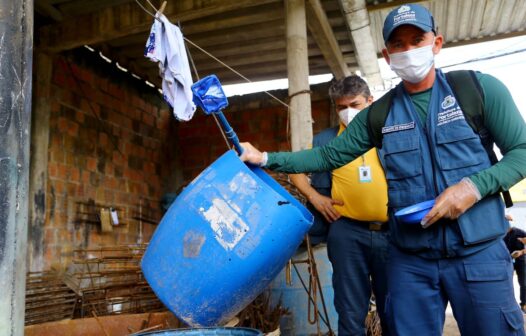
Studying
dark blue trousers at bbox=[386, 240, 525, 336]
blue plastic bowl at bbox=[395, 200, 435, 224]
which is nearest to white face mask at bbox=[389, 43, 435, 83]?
blue plastic bowl at bbox=[395, 200, 435, 224]

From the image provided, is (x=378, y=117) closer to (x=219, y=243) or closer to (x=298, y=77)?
(x=219, y=243)

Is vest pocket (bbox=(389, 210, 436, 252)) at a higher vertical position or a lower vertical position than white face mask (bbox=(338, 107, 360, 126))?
lower

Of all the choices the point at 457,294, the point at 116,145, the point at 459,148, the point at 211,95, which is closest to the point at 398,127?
the point at 459,148

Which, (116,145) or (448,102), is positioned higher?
(116,145)

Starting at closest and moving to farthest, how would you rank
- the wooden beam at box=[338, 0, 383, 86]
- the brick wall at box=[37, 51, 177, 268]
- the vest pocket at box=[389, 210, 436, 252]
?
1. the vest pocket at box=[389, 210, 436, 252]
2. the wooden beam at box=[338, 0, 383, 86]
3. the brick wall at box=[37, 51, 177, 268]

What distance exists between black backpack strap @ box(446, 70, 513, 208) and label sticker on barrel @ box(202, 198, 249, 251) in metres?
0.88

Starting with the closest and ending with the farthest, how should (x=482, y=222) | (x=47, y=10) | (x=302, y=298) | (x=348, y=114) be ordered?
(x=482, y=222) < (x=348, y=114) < (x=302, y=298) < (x=47, y=10)

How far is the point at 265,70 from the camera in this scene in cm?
654

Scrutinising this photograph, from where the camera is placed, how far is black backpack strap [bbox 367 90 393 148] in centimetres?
200

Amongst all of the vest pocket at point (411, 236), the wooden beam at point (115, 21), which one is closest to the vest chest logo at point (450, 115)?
the vest pocket at point (411, 236)

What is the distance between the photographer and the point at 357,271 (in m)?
2.73

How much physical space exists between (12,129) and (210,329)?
926mm

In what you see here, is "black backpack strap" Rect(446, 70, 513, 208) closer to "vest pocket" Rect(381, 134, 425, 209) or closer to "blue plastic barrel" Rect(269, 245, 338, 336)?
"vest pocket" Rect(381, 134, 425, 209)

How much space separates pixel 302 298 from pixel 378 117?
77.5 inches
